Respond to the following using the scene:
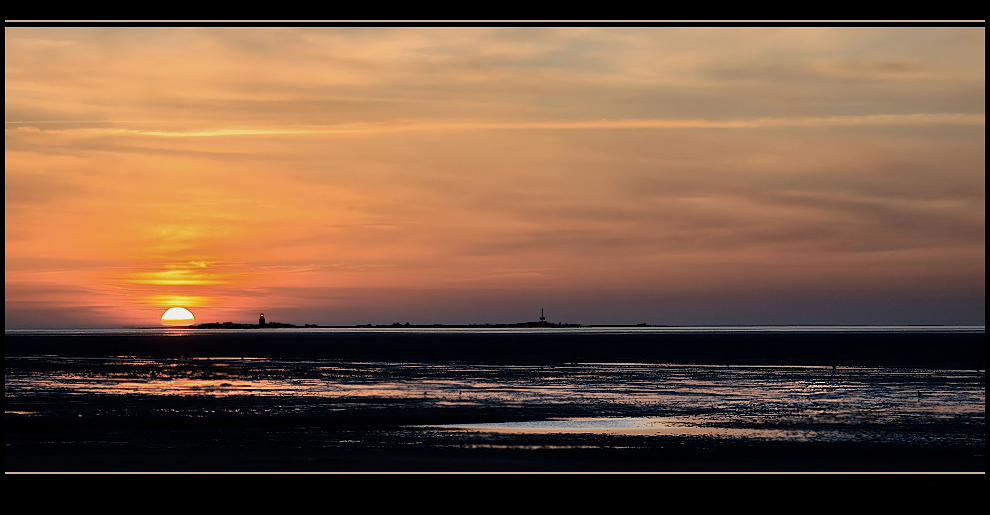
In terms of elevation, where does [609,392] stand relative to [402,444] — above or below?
above

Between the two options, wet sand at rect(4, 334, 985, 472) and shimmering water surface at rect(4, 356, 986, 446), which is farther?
shimmering water surface at rect(4, 356, 986, 446)

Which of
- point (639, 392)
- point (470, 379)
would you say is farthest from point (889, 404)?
point (470, 379)

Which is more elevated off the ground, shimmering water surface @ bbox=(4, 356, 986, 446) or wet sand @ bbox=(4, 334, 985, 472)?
shimmering water surface @ bbox=(4, 356, 986, 446)

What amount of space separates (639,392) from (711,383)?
841 cm

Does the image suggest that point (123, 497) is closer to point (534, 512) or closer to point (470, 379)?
point (534, 512)

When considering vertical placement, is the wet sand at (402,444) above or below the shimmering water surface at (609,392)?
below

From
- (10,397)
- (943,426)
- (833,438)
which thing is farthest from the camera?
(10,397)

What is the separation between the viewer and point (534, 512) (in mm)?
9969

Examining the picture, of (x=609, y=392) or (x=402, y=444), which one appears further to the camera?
(x=609, y=392)

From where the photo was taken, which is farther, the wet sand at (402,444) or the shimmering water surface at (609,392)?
the shimmering water surface at (609,392)
